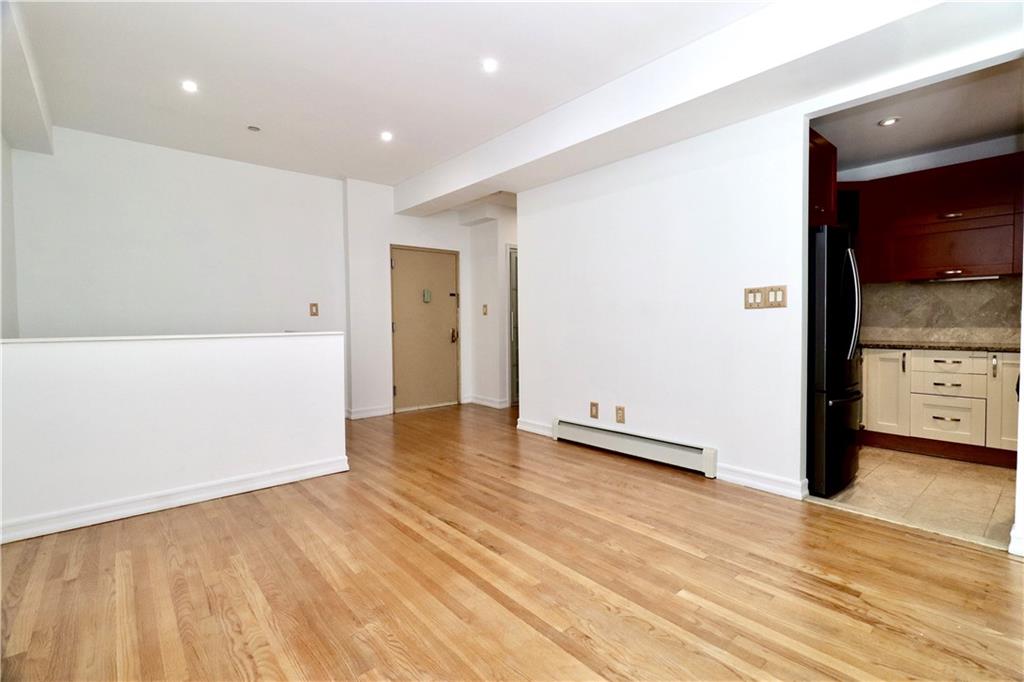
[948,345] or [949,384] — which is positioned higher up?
[948,345]

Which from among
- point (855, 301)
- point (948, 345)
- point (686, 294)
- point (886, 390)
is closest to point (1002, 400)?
point (948, 345)

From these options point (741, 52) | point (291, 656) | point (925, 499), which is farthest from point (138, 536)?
point (925, 499)

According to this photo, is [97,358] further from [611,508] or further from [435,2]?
[611,508]

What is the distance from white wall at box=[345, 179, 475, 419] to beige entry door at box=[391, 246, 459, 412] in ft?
0.48

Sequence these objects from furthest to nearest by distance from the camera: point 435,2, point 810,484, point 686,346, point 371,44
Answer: point 686,346
point 810,484
point 371,44
point 435,2

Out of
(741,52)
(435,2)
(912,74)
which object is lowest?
(912,74)

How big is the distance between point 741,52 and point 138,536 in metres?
4.15

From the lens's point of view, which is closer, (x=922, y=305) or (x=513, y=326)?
(x=922, y=305)

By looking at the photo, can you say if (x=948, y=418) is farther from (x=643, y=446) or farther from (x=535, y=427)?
(x=535, y=427)

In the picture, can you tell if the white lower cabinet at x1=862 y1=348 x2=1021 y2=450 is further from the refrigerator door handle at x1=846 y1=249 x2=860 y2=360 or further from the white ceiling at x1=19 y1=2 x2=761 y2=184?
the white ceiling at x1=19 y1=2 x2=761 y2=184

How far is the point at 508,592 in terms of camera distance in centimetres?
192

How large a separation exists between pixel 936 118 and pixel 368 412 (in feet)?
19.0

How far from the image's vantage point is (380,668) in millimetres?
1502

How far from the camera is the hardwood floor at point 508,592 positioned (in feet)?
5.01
